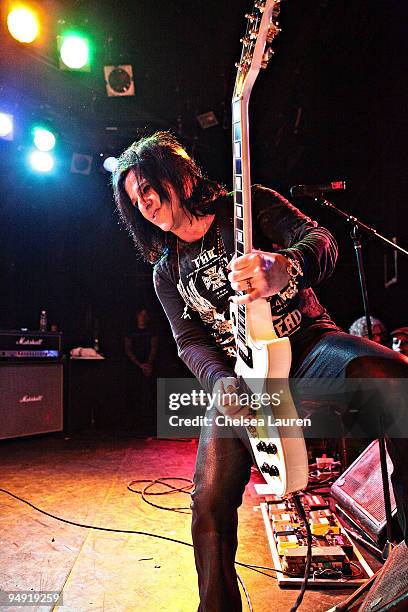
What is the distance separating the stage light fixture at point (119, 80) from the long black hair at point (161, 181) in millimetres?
4472

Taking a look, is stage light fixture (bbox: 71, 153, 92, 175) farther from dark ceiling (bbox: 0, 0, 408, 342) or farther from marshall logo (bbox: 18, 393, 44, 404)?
marshall logo (bbox: 18, 393, 44, 404)

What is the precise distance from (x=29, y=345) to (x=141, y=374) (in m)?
2.14

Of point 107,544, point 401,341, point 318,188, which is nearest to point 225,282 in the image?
point 318,188

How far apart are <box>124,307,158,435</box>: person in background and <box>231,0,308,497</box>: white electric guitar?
6.12m

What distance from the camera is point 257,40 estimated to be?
1.50 m

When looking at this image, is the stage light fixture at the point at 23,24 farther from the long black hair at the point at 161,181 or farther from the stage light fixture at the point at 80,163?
the long black hair at the point at 161,181

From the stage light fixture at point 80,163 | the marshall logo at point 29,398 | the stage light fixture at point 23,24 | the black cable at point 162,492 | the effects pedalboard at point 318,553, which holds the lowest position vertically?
the black cable at point 162,492

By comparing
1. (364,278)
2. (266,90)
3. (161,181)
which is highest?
(266,90)

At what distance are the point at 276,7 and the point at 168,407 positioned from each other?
6.79 meters

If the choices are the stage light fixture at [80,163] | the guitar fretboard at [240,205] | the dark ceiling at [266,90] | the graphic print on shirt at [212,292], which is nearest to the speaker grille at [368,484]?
the graphic print on shirt at [212,292]

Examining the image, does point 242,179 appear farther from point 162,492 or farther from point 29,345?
point 29,345

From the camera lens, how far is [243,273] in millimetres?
1317

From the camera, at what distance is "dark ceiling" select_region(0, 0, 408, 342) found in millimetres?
4652

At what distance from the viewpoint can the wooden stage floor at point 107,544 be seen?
2.07 m
